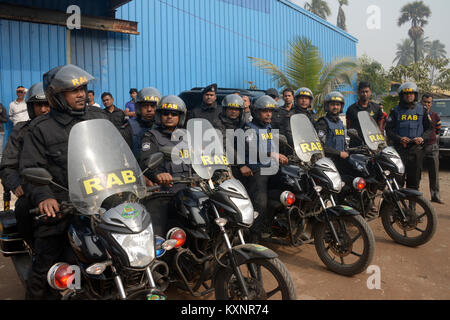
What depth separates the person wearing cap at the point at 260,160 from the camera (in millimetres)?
4070

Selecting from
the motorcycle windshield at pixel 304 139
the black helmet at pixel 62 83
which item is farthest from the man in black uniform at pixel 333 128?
the black helmet at pixel 62 83

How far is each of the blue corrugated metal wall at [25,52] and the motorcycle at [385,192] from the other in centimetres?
760

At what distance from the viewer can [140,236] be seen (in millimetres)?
2094

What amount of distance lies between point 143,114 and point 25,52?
5871mm

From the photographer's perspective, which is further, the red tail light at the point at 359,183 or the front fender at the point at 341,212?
the red tail light at the point at 359,183

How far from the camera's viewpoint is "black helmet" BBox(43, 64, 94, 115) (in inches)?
104

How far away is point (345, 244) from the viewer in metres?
3.69

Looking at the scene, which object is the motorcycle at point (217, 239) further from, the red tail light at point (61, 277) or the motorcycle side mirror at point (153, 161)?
the red tail light at point (61, 277)

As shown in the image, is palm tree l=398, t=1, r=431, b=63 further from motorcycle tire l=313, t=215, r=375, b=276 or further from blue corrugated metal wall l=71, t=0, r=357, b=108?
motorcycle tire l=313, t=215, r=375, b=276

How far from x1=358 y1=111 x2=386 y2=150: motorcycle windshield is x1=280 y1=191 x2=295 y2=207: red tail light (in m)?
1.57

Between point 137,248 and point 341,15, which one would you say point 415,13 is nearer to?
point 341,15

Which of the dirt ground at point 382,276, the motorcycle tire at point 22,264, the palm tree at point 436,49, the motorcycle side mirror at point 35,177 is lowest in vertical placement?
the dirt ground at point 382,276

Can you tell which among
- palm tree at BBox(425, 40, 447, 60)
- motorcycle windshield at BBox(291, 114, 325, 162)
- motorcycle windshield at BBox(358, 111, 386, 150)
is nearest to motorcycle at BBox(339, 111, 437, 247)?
motorcycle windshield at BBox(358, 111, 386, 150)
